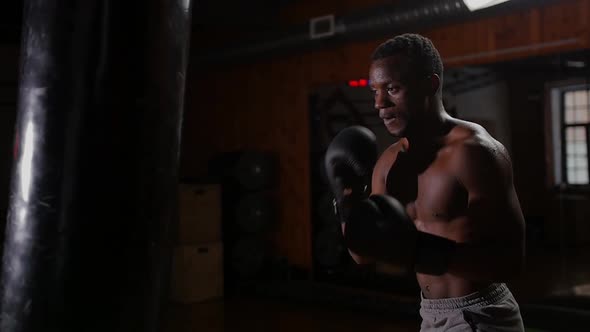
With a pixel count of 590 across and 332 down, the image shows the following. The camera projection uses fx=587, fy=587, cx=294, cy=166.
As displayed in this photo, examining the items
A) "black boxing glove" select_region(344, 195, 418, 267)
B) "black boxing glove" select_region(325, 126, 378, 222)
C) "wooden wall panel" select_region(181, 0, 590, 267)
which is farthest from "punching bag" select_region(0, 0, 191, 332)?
"wooden wall panel" select_region(181, 0, 590, 267)

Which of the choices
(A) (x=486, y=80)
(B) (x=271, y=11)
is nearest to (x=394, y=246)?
(A) (x=486, y=80)

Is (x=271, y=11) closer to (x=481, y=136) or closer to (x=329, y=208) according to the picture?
(x=329, y=208)

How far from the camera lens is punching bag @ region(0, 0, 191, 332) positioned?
123 cm

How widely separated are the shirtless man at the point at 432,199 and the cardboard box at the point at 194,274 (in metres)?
3.35

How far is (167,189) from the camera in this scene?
1.35 meters

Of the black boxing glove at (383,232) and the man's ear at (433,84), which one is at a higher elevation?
the man's ear at (433,84)

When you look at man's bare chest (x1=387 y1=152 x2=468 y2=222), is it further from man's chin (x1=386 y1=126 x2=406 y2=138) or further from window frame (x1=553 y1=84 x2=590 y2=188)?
window frame (x1=553 y1=84 x2=590 y2=188)

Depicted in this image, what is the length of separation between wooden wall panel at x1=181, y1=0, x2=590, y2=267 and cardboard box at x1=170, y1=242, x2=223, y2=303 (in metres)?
0.90

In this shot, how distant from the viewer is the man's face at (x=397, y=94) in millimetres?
1723

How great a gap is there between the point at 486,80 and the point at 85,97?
10.8 ft

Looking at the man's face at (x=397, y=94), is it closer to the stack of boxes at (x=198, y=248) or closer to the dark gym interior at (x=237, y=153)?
the dark gym interior at (x=237, y=153)

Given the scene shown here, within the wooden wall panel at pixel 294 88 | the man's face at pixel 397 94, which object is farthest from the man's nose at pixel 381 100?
the wooden wall panel at pixel 294 88

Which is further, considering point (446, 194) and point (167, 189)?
point (446, 194)

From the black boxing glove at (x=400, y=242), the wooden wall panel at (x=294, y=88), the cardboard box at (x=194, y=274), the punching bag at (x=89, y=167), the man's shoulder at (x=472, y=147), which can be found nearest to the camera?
the punching bag at (x=89, y=167)
